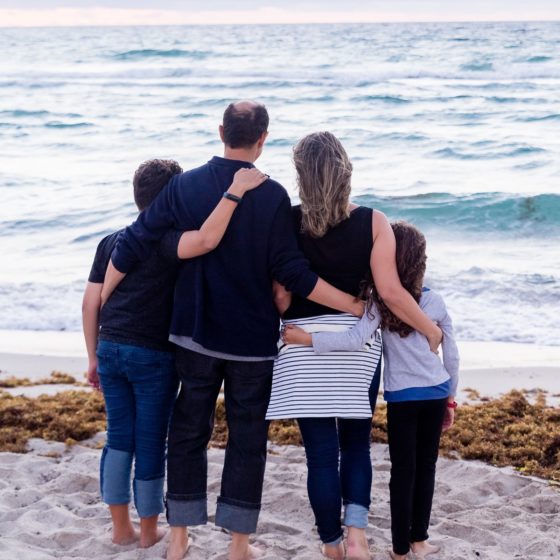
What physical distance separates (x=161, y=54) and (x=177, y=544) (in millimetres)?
42644

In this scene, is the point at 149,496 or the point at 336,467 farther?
the point at 149,496

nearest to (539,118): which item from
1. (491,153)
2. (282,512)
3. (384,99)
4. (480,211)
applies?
(491,153)

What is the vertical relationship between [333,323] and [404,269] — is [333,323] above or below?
below

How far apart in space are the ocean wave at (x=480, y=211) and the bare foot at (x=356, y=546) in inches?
440

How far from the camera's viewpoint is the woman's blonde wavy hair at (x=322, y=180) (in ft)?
10.4

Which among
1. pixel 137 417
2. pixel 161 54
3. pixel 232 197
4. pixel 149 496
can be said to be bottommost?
pixel 149 496

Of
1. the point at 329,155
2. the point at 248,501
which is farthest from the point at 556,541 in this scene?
the point at 329,155

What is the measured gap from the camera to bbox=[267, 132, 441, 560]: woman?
321cm

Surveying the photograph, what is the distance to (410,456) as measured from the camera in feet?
11.2

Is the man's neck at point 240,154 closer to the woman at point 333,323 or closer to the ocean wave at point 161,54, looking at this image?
the woman at point 333,323

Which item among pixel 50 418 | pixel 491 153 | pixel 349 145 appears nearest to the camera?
pixel 50 418

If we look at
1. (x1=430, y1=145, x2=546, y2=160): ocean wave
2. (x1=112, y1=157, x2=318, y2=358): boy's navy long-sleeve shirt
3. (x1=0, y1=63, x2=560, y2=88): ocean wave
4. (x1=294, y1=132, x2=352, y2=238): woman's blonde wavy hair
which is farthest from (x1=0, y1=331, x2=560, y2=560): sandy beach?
(x1=0, y1=63, x2=560, y2=88): ocean wave

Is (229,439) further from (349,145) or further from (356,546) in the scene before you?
(349,145)

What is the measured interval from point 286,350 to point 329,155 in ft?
2.55
